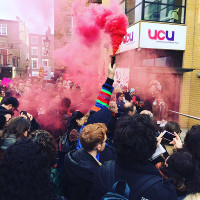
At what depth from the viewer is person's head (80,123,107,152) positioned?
209cm

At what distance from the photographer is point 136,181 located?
1.46 m

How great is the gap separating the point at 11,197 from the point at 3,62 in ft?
123

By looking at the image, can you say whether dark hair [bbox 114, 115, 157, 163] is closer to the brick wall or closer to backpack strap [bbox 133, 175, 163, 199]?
backpack strap [bbox 133, 175, 163, 199]

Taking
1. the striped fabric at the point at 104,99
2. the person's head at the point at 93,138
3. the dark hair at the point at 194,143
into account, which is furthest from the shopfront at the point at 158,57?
the person's head at the point at 93,138

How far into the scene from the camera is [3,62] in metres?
34.6

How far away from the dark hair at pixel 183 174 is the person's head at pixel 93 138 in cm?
71

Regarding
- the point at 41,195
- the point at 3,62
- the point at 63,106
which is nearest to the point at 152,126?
the point at 41,195

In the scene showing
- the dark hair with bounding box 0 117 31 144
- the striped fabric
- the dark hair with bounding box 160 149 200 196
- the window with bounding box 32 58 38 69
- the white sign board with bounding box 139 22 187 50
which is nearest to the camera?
the dark hair with bounding box 160 149 200 196

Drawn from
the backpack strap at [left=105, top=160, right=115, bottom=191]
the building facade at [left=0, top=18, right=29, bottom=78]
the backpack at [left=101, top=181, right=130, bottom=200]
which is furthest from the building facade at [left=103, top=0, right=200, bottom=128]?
the building facade at [left=0, top=18, right=29, bottom=78]

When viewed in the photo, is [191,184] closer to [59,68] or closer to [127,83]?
[127,83]

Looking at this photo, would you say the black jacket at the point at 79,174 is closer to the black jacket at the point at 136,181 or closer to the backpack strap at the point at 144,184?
the black jacket at the point at 136,181

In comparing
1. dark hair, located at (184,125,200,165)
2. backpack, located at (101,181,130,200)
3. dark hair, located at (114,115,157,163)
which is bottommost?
backpack, located at (101,181,130,200)

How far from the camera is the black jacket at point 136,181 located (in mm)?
1392

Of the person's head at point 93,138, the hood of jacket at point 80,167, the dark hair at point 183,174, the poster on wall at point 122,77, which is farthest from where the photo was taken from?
the poster on wall at point 122,77
